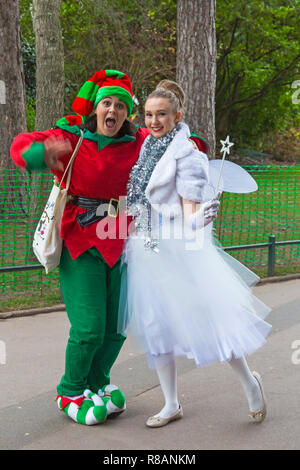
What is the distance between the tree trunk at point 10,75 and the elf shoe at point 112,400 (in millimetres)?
8181

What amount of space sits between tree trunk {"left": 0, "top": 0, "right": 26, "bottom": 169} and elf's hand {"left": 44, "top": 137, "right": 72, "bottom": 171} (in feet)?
26.0

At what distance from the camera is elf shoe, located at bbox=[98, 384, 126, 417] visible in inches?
165

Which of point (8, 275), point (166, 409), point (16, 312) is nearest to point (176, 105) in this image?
point (166, 409)

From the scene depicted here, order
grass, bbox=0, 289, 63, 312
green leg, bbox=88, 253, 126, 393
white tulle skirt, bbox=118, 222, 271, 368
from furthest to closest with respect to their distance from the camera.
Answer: grass, bbox=0, 289, 63, 312
green leg, bbox=88, 253, 126, 393
white tulle skirt, bbox=118, 222, 271, 368

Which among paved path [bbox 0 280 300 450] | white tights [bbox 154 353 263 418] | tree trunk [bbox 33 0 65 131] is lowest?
paved path [bbox 0 280 300 450]

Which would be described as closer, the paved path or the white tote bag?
the paved path

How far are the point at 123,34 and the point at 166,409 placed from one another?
14062 mm

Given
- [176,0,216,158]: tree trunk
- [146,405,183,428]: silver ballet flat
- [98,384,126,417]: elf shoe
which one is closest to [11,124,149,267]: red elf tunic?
[98,384,126,417]: elf shoe

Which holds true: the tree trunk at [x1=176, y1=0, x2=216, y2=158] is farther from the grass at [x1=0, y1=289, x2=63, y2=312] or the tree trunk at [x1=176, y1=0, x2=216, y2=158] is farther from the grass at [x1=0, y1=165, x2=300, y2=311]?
the grass at [x1=0, y1=289, x2=63, y2=312]

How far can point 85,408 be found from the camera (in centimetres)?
409

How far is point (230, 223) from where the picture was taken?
8859 mm

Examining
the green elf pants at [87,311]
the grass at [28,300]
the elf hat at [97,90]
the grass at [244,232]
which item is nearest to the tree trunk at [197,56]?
the grass at [244,232]

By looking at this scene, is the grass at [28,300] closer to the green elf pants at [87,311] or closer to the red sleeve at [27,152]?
the green elf pants at [87,311]
